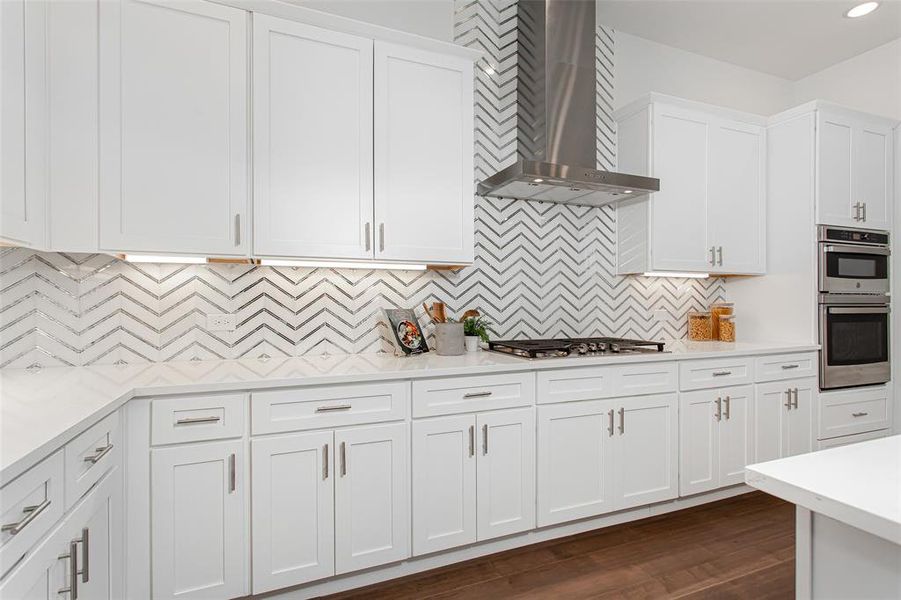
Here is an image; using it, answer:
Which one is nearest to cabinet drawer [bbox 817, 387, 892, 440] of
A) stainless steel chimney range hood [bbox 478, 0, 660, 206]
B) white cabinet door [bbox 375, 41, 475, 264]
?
stainless steel chimney range hood [bbox 478, 0, 660, 206]

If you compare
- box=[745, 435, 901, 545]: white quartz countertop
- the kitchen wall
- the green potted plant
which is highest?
the kitchen wall

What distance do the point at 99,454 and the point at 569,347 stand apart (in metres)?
2.05

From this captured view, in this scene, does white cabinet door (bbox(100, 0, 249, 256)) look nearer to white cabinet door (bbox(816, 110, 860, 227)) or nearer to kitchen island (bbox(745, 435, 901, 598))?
kitchen island (bbox(745, 435, 901, 598))

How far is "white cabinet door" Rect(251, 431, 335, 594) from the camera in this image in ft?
5.98

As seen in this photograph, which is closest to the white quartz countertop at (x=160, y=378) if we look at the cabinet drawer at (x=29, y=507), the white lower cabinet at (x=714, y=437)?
the cabinet drawer at (x=29, y=507)

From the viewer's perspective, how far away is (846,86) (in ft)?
12.5

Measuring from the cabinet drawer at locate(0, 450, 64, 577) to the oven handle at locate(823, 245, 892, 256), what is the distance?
4123 millimetres

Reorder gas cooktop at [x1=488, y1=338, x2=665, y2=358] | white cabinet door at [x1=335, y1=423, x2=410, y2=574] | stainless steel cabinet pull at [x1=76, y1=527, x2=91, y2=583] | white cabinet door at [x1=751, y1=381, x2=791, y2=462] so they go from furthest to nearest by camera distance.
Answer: white cabinet door at [x1=751, y1=381, x2=791, y2=462]
gas cooktop at [x1=488, y1=338, x2=665, y2=358]
white cabinet door at [x1=335, y1=423, x2=410, y2=574]
stainless steel cabinet pull at [x1=76, y1=527, x2=91, y2=583]

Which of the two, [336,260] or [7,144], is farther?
[336,260]

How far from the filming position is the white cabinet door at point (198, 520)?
1697mm

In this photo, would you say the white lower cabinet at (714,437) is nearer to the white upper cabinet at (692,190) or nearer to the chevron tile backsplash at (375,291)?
the chevron tile backsplash at (375,291)

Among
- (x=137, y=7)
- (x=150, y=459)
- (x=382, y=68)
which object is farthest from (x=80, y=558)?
(x=382, y=68)

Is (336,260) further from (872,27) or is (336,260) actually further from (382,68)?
(872,27)

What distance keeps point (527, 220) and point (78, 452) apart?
2.53 meters
